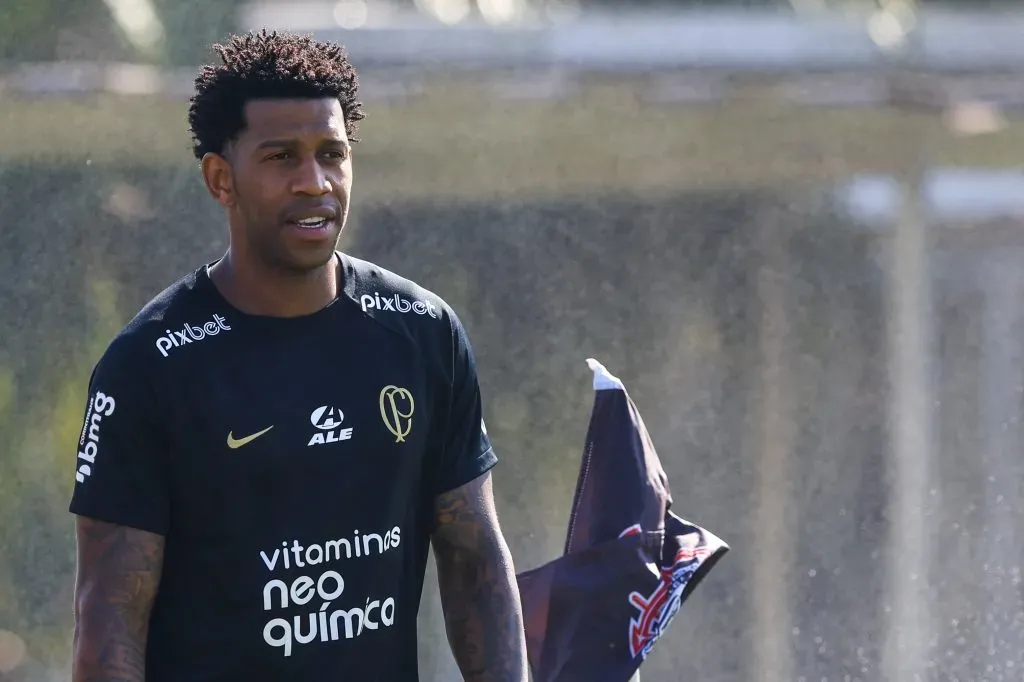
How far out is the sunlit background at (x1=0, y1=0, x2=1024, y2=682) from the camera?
3.54 m

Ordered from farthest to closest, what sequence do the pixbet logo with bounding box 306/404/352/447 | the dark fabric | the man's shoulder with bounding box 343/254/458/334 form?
the dark fabric < the man's shoulder with bounding box 343/254/458/334 < the pixbet logo with bounding box 306/404/352/447

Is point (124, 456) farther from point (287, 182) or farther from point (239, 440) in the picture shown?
point (287, 182)

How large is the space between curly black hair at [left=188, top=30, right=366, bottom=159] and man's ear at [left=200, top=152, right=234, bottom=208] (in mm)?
17

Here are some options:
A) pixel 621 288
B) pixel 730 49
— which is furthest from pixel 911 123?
pixel 621 288

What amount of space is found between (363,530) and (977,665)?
201cm

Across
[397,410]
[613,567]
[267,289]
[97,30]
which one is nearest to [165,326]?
[267,289]

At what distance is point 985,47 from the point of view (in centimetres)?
362

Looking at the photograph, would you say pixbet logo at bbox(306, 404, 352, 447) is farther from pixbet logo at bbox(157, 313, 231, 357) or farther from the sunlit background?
the sunlit background

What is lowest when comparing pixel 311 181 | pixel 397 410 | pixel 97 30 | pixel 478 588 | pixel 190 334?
pixel 478 588

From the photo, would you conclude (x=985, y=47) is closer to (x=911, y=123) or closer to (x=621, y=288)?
(x=911, y=123)

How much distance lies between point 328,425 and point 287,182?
396mm

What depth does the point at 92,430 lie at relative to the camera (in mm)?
2143

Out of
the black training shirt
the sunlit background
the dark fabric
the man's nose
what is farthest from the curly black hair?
the sunlit background

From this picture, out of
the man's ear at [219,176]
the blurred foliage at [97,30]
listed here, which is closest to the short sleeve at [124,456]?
the man's ear at [219,176]
